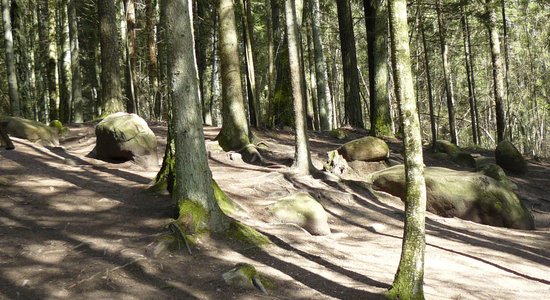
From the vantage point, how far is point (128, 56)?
17.8 m

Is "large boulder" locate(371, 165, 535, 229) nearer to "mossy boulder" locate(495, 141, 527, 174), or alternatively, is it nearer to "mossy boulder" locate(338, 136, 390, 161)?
"mossy boulder" locate(338, 136, 390, 161)

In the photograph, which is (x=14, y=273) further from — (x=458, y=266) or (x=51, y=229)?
(x=458, y=266)

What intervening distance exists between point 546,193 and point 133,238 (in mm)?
13081

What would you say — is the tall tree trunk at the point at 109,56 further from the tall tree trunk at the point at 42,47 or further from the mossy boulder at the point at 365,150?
the tall tree trunk at the point at 42,47

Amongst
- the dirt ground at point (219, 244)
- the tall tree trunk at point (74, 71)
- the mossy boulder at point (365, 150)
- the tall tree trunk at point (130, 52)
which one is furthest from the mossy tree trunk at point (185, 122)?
the tall tree trunk at point (74, 71)

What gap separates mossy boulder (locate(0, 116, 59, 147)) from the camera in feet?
37.6

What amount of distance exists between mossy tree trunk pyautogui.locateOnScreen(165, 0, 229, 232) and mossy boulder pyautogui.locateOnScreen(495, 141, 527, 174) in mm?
13037

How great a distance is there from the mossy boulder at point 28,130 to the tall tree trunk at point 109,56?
3.04 m

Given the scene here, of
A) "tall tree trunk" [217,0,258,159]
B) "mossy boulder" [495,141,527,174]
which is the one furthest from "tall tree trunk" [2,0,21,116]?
"mossy boulder" [495,141,527,174]

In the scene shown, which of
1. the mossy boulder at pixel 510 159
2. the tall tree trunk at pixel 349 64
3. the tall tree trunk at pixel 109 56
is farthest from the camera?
the tall tree trunk at pixel 349 64

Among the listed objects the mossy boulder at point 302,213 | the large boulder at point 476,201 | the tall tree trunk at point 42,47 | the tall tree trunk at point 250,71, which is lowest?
the large boulder at point 476,201

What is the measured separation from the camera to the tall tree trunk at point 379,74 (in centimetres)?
1603

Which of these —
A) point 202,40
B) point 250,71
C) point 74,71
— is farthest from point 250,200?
point 202,40

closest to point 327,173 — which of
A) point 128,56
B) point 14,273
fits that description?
point 14,273
